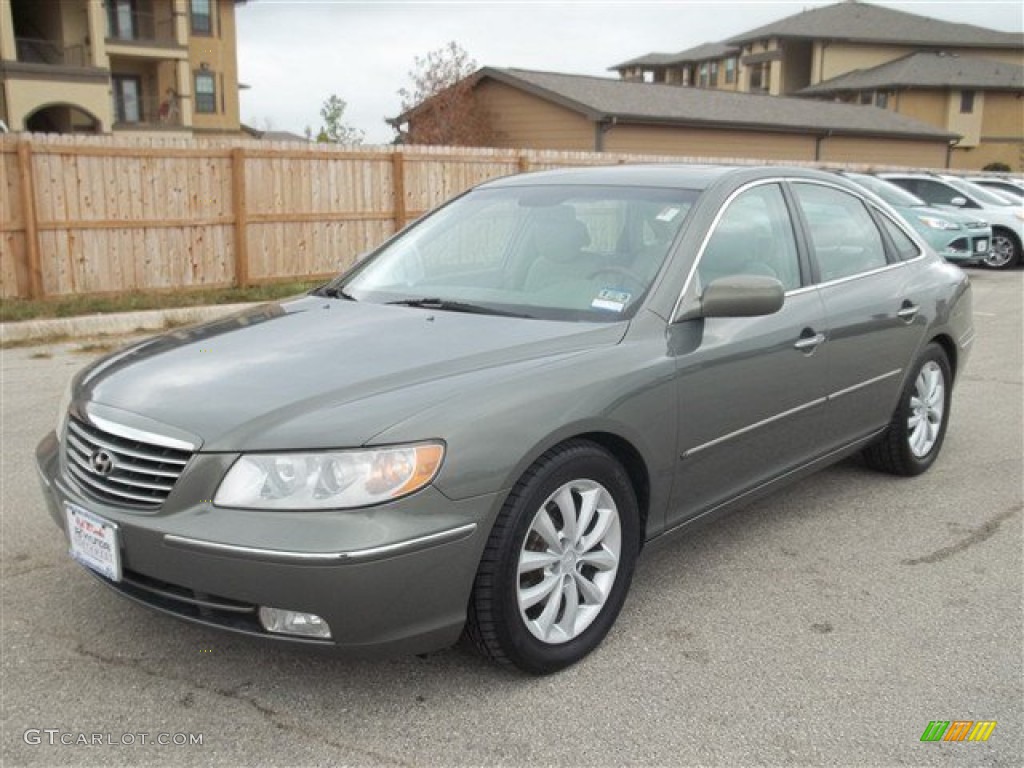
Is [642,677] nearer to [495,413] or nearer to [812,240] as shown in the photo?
[495,413]

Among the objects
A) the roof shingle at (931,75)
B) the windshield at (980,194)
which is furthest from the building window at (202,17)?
the roof shingle at (931,75)

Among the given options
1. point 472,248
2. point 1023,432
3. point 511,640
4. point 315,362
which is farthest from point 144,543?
point 1023,432

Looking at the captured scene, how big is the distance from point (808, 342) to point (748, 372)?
49cm

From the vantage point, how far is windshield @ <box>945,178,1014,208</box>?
59.1 ft

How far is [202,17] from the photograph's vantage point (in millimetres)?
37125

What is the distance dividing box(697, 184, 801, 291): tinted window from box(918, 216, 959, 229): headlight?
40.3ft

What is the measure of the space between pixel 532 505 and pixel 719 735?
851 mm

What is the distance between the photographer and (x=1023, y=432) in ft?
20.4

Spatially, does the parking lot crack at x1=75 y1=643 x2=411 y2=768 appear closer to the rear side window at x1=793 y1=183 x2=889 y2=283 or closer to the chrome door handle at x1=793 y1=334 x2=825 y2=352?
the chrome door handle at x1=793 y1=334 x2=825 y2=352

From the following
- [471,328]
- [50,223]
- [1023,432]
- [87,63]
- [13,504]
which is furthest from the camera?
[87,63]

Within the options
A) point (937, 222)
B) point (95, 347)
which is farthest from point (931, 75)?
point (95, 347)

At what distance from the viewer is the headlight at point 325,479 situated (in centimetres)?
267

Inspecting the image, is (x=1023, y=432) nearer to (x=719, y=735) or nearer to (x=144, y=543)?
(x=719, y=735)

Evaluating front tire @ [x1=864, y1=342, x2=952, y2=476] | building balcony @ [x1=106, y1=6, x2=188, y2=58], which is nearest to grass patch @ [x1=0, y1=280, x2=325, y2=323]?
front tire @ [x1=864, y1=342, x2=952, y2=476]
